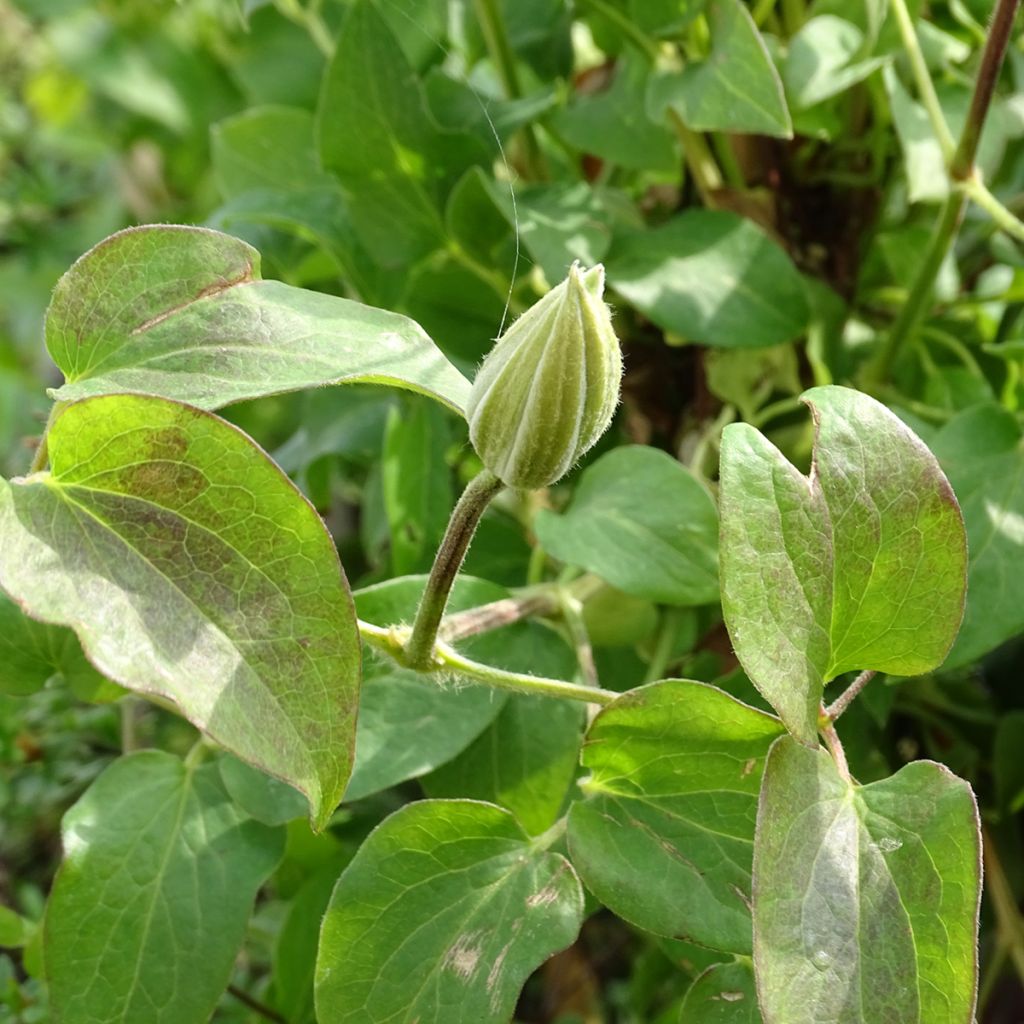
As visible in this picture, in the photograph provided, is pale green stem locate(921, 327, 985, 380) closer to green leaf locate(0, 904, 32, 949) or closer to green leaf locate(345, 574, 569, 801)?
green leaf locate(345, 574, 569, 801)

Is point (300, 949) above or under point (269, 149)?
under

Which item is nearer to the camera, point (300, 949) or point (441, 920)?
point (441, 920)

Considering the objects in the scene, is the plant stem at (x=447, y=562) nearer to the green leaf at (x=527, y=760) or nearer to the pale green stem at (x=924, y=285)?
the green leaf at (x=527, y=760)

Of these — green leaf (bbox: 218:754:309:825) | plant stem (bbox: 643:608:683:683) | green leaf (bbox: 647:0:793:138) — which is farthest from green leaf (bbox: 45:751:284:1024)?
green leaf (bbox: 647:0:793:138)

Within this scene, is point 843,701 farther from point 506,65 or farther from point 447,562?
point 506,65

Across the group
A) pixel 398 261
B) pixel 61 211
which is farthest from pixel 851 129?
pixel 61 211

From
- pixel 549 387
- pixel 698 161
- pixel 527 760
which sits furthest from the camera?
pixel 698 161

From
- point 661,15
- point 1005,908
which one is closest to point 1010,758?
point 1005,908

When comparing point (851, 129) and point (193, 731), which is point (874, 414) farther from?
point (193, 731)
